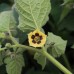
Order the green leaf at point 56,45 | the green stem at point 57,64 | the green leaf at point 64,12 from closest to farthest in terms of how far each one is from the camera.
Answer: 1. the green stem at point 57,64
2. the green leaf at point 56,45
3. the green leaf at point 64,12

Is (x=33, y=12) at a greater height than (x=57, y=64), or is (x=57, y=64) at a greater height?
(x=33, y=12)

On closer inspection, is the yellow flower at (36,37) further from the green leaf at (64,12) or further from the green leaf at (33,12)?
the green leaf at (64,12)

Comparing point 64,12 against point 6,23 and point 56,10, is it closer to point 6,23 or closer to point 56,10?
point 56,10

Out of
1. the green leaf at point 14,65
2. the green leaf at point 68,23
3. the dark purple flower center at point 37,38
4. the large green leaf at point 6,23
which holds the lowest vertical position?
the green leaf at point 14,65

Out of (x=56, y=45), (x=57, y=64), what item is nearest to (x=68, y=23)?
(x=56, y=45)

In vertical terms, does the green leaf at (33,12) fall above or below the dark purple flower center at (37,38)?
above

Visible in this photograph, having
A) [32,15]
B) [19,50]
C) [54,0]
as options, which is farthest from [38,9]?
[54,0]

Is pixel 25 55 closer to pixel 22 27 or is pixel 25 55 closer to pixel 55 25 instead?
pixel 55 25

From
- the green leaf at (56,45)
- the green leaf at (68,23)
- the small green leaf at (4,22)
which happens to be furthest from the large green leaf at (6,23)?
the green leaf at (68,23)
